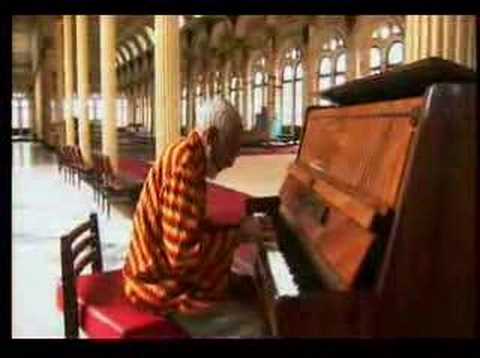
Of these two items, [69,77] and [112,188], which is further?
[69,77]

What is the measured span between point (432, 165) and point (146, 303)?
1340 millimetres

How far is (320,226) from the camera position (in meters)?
2.83

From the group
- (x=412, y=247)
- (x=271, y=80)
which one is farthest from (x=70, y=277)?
(x=271, y=80)

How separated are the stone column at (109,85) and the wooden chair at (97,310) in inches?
478

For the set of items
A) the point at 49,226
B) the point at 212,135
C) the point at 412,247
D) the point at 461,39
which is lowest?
the point at 49,226

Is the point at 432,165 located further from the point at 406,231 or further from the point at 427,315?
the point at 427,315

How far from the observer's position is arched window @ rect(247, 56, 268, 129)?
29219mm

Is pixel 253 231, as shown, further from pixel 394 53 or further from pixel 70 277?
pixel 394 53

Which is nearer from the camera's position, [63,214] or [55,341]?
[55,341]

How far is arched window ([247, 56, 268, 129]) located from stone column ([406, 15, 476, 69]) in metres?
25.9

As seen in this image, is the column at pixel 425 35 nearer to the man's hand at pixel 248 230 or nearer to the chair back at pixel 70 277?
the man's hand at pixel 248 230

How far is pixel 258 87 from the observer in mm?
30047

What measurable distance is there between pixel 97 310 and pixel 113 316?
117 mm
